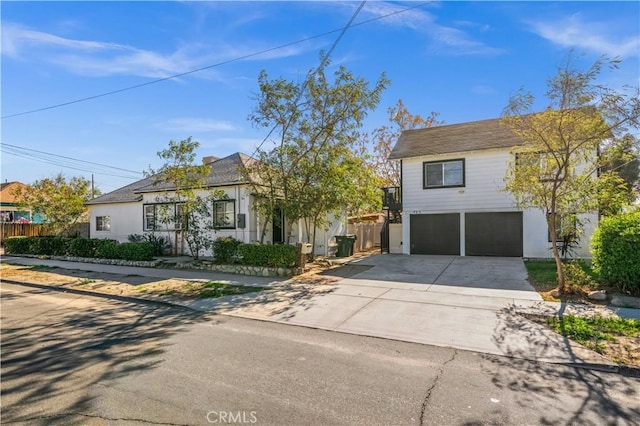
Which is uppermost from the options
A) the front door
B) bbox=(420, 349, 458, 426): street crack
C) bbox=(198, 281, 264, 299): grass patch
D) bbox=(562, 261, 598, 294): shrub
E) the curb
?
the front door

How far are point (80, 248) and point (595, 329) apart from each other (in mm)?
19114

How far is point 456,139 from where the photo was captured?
682 inches

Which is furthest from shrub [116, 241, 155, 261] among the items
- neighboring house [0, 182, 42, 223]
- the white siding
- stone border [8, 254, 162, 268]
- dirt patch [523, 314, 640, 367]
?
neighboring house [0, 182, 42, 223]

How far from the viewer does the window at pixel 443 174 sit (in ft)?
53.7

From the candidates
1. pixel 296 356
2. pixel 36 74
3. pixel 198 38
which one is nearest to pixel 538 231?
pixel 296 356

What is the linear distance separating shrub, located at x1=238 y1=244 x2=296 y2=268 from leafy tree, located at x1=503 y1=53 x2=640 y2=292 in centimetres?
682

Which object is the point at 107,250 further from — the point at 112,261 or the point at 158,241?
the point at 158,241

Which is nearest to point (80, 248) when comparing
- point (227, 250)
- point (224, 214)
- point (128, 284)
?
point (224, 214)

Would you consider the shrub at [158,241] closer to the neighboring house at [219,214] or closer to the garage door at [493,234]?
the neighboring house at [219,214]

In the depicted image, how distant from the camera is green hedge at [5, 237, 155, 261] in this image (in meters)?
14.4

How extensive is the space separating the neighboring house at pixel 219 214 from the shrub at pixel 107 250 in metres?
2.50

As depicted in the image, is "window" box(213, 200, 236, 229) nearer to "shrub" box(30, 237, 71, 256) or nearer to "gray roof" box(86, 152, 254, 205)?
"gray roof" box(86, 152, 254, 205)

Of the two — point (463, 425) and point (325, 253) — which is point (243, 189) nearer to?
point (325, 253)

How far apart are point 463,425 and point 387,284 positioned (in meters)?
A: 6.74
